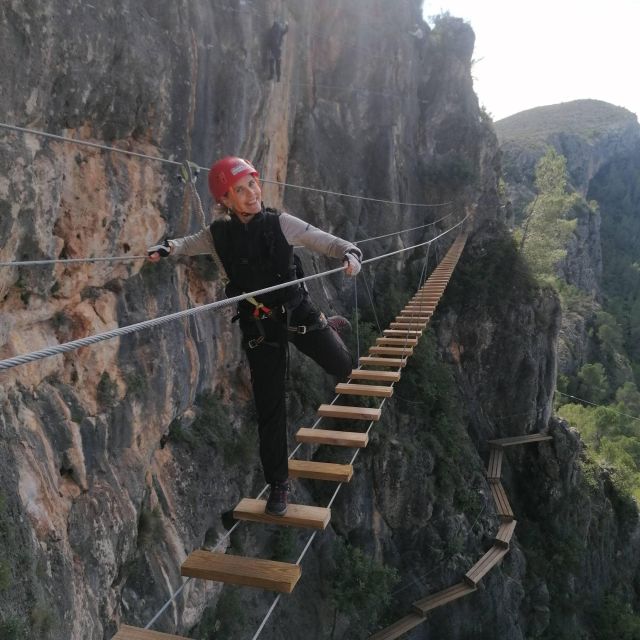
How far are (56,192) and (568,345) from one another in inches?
1852

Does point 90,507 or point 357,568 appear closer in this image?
point 90,507

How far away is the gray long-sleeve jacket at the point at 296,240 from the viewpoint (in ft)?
10.5

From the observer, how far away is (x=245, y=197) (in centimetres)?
306

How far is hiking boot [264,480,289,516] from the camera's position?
331 cm

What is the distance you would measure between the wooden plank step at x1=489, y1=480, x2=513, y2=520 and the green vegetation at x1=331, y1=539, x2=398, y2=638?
7.15 metres

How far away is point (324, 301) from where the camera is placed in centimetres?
1116

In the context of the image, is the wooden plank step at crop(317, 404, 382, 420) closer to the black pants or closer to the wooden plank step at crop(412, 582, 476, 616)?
the black pants

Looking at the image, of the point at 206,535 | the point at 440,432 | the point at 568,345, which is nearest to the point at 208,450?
the point at 206,535

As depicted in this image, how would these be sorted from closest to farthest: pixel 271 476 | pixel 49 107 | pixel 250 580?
1. pixel 250 580
2. pixel 271 476
3. pixel 49 107

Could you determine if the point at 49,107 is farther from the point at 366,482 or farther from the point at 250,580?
the point at 366,482

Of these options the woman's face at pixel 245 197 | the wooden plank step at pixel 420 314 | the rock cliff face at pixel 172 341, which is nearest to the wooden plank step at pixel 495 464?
the rock cliff face at pixel 172 341

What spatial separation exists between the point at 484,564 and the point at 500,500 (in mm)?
3520

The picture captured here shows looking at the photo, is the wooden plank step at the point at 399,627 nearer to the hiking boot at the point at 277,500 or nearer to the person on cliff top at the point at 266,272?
the hiking boot at the point at 277,500

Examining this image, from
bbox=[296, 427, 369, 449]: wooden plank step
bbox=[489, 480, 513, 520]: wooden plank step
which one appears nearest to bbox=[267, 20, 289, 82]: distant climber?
bbox=[296, 427, 369, 449]: wooden plank step
